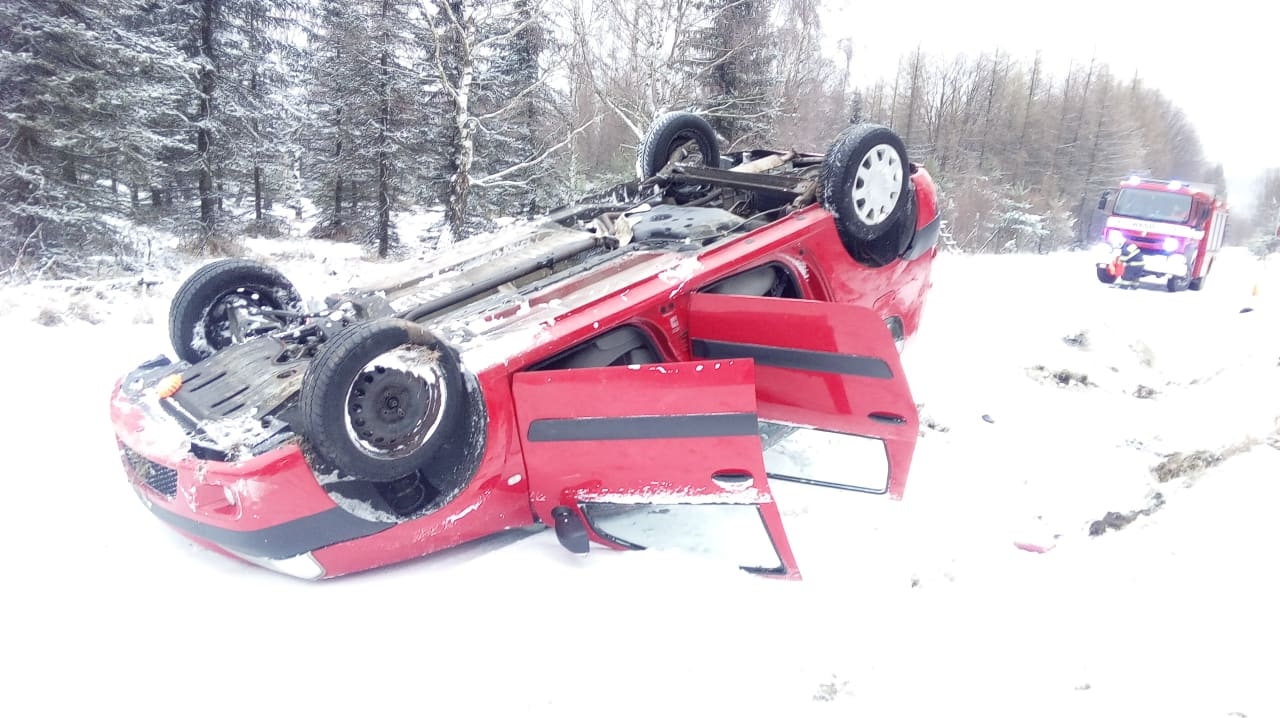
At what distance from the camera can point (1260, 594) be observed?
229 centimetres

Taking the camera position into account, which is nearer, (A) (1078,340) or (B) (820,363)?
(B) (820,363)

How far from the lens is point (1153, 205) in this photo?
538 inches

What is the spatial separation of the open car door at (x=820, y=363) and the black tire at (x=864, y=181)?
1.10 meters

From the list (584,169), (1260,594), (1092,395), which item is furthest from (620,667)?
(584,169)

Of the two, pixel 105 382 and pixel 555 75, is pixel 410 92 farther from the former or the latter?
pixel 105 382

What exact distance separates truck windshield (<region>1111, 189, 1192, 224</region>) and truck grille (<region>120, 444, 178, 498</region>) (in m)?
15.5

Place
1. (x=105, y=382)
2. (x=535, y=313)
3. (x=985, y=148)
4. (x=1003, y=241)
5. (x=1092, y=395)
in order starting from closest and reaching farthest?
(x=535, y=313) → (x=105, y=382) → (x=1092, y=395) → (x=1003, y=241) → (x=985, y=148)

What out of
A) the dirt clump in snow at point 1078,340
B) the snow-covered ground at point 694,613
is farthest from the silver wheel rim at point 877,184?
the dirt clump in snow at point 1078,340

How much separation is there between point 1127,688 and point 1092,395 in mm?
4903

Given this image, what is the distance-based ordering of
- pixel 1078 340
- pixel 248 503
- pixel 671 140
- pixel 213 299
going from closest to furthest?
1. pixel 248 503
2. pixel 213 299
3. pixel 671 140
4. pixel 1078 340

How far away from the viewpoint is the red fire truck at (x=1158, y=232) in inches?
521

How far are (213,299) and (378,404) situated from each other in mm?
1645

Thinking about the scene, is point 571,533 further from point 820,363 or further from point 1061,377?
point 1061,377

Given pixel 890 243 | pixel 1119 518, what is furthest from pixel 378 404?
pixel 1119 518
